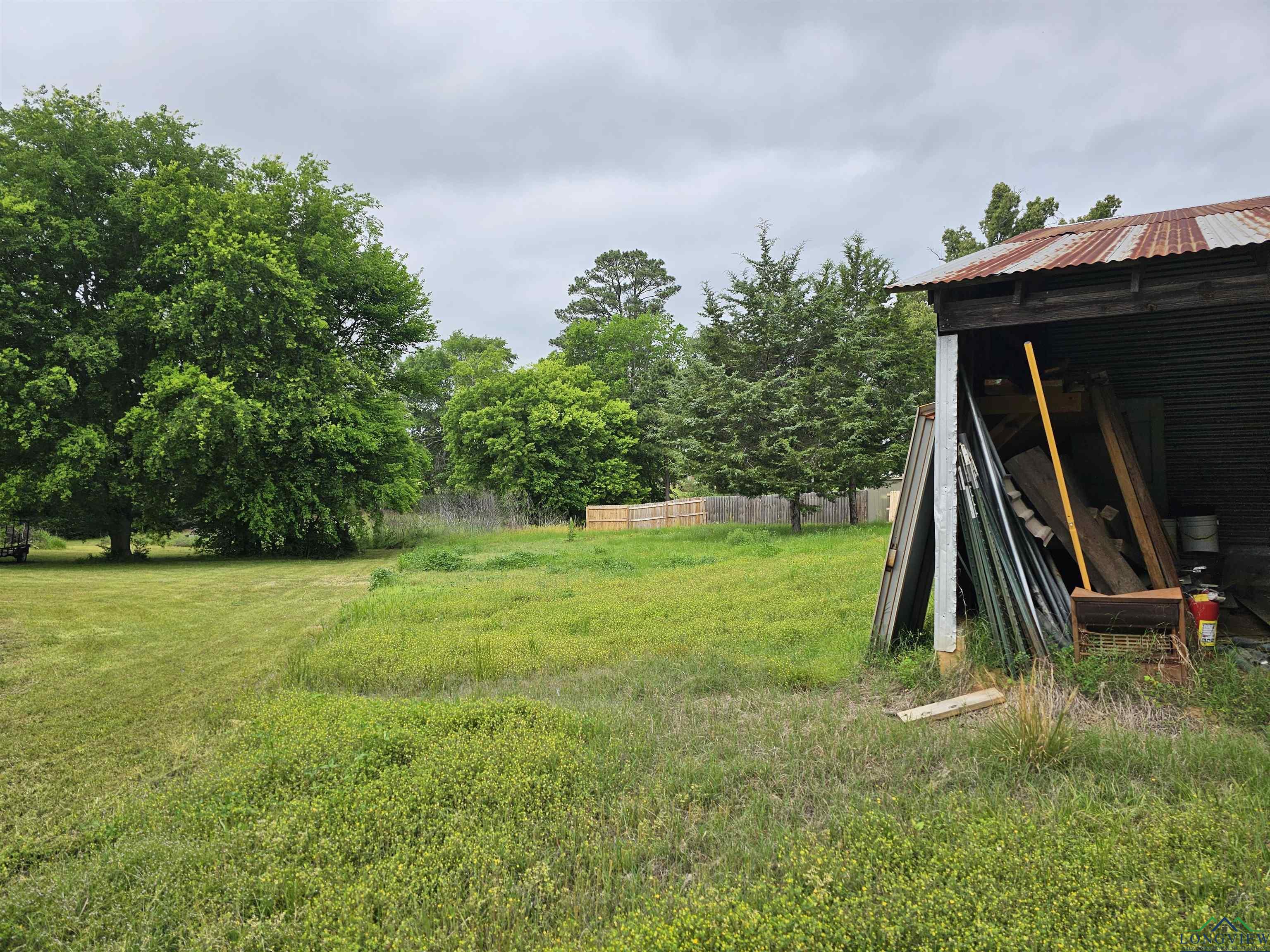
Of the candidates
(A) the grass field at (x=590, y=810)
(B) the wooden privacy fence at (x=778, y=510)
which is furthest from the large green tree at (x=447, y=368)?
(A) the grass field at (x=590, y=810)

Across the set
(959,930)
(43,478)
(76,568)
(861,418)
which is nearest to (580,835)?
(959,930)

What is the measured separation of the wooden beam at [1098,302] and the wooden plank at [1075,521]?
133 cm

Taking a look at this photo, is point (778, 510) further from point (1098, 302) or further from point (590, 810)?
point (590, 810)

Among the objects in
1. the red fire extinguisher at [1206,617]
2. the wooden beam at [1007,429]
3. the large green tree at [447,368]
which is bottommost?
the red fire extinguisher at [1206,617]

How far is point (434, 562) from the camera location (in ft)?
51.1

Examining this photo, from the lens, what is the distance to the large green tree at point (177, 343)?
1725 cm

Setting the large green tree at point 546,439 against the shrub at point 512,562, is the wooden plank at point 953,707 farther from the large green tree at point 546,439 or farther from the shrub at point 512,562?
the large green tree at point 546,439

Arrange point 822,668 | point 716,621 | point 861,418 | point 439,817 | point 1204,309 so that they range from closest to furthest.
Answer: point 439,817 → point 822,668 → point 1204,309 → point 716,621 → point 861,418

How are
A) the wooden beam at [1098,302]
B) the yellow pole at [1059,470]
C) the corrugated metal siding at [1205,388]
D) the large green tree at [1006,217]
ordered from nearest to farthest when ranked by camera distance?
the wooden beam at [1098,302]
the yellow pole at [1059,470]
the corrugated metal siding at [1205,388]
the large green tree at [1006,217]

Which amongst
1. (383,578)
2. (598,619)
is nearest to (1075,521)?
(598,619)

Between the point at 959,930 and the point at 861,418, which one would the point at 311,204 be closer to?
the point at 861,418

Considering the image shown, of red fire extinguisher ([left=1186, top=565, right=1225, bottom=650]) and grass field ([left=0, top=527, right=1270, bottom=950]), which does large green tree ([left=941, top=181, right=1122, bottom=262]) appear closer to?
red fire extinguisher ([left=1186, top=565, right=1225, bottom=650])

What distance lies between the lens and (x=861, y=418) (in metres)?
18.9

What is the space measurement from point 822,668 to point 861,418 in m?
14.1
